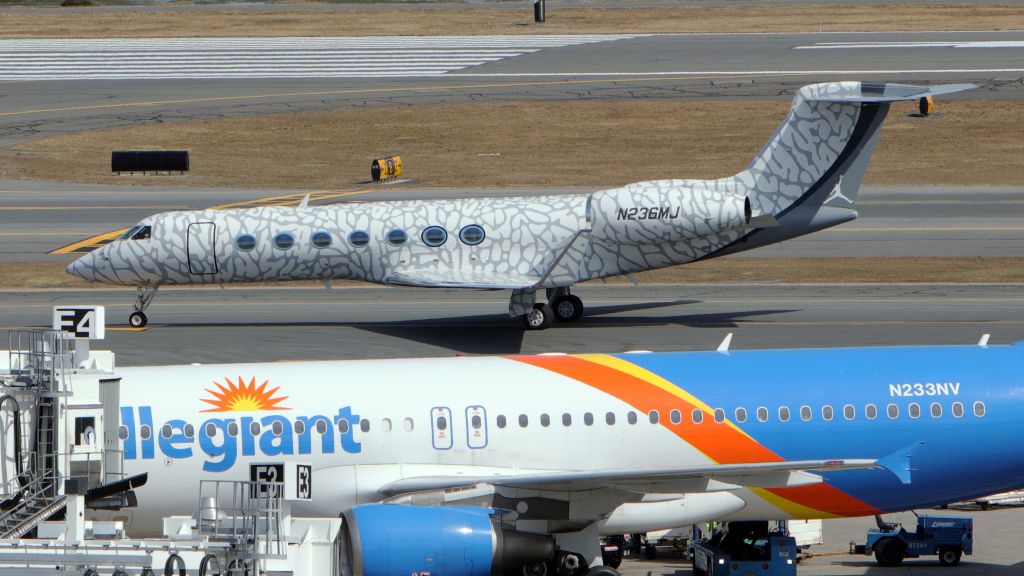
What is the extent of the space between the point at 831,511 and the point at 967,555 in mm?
4300

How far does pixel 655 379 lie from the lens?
24203 millimetres

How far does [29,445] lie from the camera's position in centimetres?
1981

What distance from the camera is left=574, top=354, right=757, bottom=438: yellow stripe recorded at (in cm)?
2384

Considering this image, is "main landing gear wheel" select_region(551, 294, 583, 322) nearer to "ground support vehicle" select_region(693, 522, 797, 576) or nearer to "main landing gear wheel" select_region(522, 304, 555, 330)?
"main landing gear wheel" select_region(522, 304, 555, 330)

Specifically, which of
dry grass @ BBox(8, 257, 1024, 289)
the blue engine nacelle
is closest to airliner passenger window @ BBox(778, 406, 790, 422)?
the blue engine nacelle

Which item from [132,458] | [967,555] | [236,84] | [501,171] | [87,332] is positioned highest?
[236,84]

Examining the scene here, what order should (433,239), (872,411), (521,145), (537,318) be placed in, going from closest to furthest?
(872,411) < (433,239) < (537,318) < (521,145)

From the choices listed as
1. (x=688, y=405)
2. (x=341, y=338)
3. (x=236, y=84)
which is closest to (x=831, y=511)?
(x=688, y=405)

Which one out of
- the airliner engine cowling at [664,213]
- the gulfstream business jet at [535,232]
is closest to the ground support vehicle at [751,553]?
the airliner engine cowling at [664,213]

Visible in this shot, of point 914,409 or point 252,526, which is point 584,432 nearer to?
point 914,409

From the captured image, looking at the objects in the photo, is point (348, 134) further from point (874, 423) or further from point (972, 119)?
point (874, 423)

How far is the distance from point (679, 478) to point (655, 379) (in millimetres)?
2341

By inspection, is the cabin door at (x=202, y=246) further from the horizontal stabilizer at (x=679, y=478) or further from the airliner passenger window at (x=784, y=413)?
the airliner passenger window at (x=784, y=413)

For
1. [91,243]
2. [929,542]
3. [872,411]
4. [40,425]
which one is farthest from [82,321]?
[91,243]
